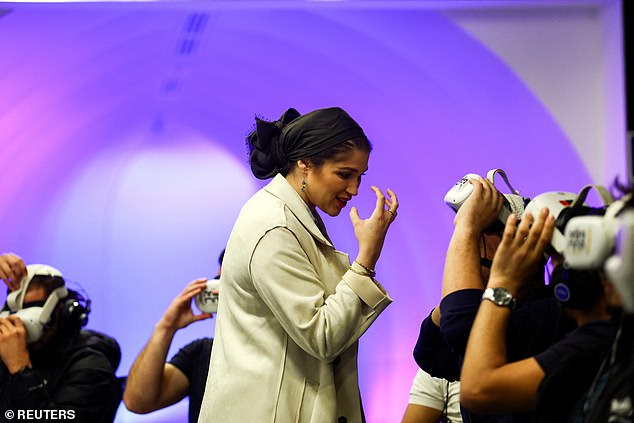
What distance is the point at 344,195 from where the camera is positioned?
7.76 ft

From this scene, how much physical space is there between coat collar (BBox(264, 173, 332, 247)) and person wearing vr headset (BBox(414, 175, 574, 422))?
37 cm

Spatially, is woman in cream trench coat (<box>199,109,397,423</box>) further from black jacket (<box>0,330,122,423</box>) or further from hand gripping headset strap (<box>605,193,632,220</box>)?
black jacket (<box>0,330,122,423</box>)

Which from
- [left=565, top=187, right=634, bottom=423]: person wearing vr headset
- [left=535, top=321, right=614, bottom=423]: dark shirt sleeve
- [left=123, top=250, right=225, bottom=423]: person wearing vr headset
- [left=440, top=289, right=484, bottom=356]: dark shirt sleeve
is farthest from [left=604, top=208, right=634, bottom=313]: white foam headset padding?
[left=123, top=250, right=225, bottom=423]: person wearing vr headset

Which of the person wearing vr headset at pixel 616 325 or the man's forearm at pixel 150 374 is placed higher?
the person wearing vr headset at pixel 616 325

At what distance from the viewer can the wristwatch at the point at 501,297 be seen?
5.70 ft

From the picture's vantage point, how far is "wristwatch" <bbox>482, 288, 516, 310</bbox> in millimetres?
1736

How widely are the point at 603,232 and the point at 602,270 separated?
99mm

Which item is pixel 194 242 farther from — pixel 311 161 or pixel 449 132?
pixel 311 161

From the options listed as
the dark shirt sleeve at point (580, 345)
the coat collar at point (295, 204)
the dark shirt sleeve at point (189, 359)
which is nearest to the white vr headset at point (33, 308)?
the dark shirt sleeve at point (189, 359)

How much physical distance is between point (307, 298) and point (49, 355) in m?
1.78

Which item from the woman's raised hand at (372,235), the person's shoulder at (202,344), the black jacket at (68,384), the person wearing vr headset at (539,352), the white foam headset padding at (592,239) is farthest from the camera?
the person's shoulder at (202,344)

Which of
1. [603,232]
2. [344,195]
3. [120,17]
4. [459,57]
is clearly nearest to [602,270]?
[603,232]

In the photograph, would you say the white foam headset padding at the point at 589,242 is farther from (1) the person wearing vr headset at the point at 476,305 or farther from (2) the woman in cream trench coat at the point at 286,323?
(2) the woman in cream trench coat at the point at 286,323

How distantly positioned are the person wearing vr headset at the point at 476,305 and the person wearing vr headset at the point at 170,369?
149cm
